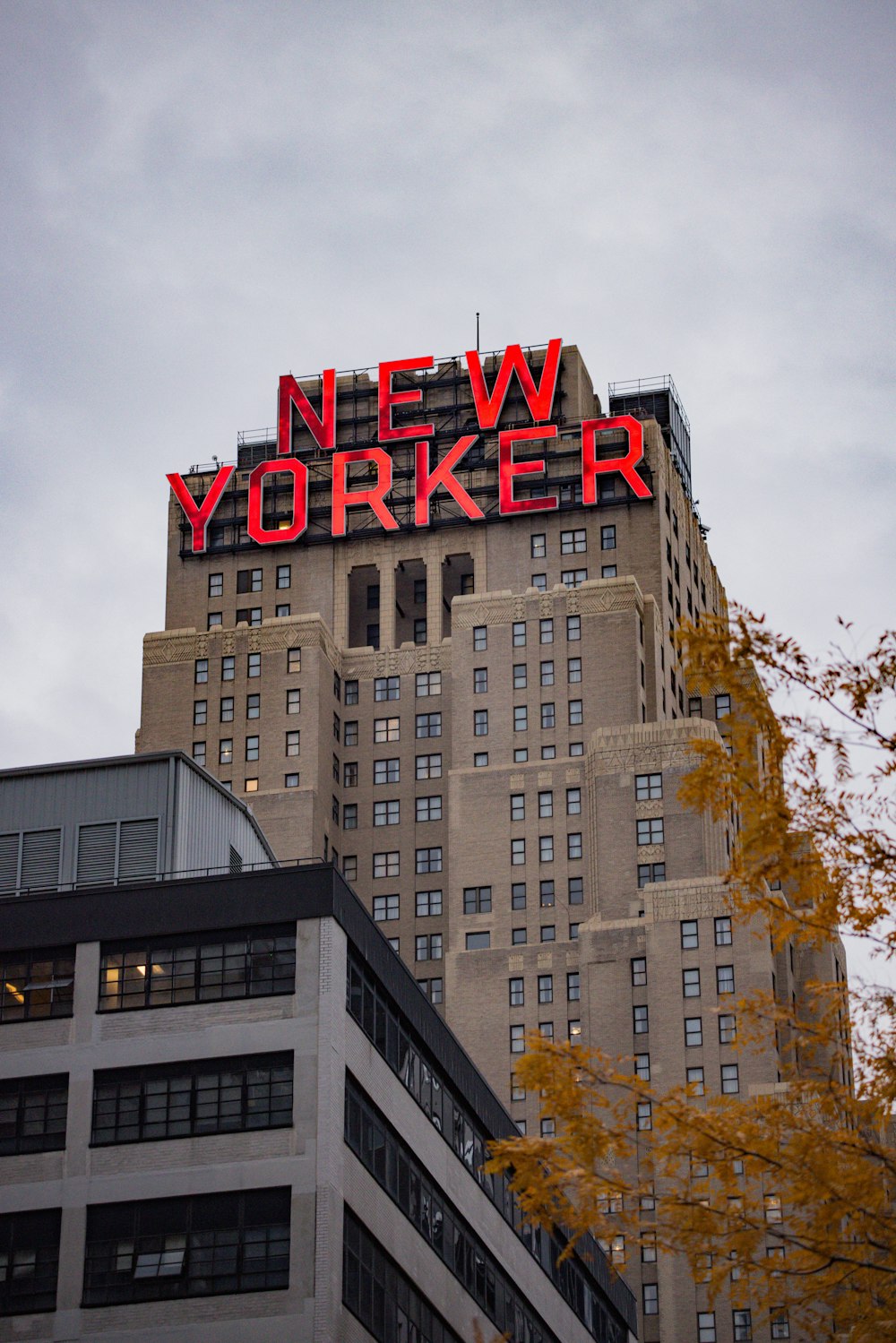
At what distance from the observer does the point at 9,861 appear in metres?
68.7

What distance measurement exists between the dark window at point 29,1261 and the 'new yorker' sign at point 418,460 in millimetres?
120663

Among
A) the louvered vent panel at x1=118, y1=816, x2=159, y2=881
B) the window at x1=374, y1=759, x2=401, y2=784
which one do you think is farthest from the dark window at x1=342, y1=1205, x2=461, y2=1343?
the window at x1=374, y1=759, x2=401, y2=784

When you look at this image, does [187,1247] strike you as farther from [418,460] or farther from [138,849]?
[418,460]

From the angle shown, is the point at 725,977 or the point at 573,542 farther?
the point at 573,542

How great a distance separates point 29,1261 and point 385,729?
112 metres

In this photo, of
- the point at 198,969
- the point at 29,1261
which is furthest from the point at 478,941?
the point at 29,1261

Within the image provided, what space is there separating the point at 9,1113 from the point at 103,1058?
3.11 m

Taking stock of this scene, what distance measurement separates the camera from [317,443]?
18538cm

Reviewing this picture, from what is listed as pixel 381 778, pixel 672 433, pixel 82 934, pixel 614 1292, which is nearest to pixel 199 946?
pixel 82 934

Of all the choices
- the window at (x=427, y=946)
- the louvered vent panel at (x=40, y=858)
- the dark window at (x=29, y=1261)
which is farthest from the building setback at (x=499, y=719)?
the dark window at (x=29, y=1261)

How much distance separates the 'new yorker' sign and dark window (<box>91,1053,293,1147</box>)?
117950mm

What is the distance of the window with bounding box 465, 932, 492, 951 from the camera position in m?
149

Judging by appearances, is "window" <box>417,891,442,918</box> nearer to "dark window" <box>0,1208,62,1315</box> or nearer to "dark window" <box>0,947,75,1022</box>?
"dark window" <box>0,947,75,1022</box>

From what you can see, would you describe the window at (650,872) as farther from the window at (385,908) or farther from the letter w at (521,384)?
the letter w at (521,384)
